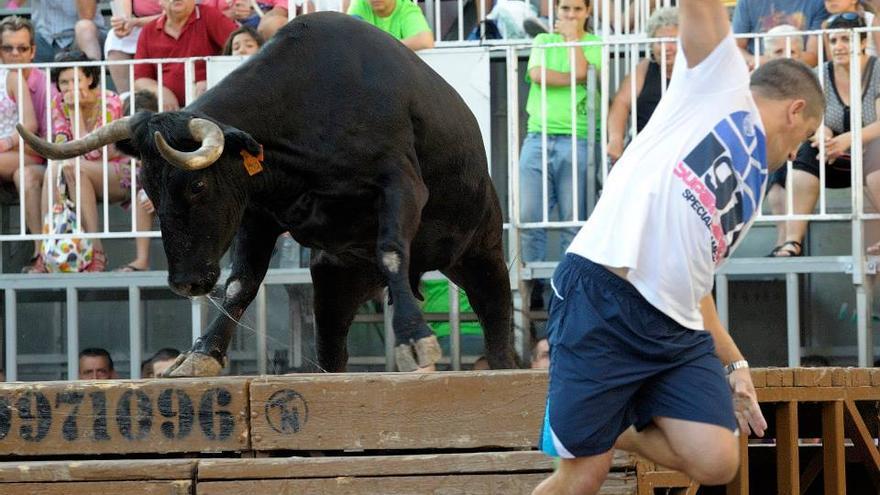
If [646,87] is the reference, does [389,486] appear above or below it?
below

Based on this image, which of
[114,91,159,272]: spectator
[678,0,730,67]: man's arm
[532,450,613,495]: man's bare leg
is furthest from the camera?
[114,91,159,272]: spectator

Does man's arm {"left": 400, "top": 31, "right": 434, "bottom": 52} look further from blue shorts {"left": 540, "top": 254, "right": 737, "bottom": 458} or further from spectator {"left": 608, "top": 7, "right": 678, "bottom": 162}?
blue shorts {"left": 540, "top": 254, "right": 737, "bottom": 458}

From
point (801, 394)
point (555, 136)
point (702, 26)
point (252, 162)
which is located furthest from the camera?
point (555, 136)

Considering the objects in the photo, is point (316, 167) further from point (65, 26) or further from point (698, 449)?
point (65, 26)

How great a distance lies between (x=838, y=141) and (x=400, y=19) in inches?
106

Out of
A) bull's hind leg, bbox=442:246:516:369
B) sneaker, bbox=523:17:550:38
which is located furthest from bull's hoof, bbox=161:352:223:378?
sneaker, bbox=523:17:550:38

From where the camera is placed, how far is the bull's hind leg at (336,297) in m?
6.66

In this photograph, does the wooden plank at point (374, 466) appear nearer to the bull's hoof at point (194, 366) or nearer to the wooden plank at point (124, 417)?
the wooden plank at point (124, 417)

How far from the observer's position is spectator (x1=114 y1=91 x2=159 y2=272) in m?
8.98

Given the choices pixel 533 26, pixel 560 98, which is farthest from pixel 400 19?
pixel 533 26

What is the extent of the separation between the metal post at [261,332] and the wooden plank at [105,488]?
3.64 meters

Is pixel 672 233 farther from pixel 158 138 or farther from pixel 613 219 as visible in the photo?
pixel 158 138

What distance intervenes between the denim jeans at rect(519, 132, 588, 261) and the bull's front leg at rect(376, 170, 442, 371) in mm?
2760

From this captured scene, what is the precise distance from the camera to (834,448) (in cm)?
543
